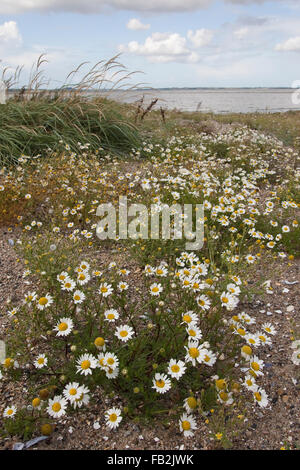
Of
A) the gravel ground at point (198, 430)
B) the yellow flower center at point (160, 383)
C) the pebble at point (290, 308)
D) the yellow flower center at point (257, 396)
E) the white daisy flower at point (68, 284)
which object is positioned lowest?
the gravel ground at point (198, 430)

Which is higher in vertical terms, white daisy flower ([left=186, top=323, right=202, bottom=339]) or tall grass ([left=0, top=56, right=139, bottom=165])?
tall grass ([left=0, top=56, right=139, bottom=165])

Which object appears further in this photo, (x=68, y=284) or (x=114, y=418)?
(x=68, y=284)

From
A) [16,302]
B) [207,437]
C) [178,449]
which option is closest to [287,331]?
[207,437]

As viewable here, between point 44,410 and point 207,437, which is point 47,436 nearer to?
point 44,410

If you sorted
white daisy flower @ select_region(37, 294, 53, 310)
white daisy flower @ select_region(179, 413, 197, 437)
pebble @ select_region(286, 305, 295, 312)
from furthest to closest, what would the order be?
pebble @ select_region(286, 305, 295, 312)
white daisy flower @ select_region(37, 294, 53, 310)
white daisy flower @ select_region(179, 413, 197, 437)

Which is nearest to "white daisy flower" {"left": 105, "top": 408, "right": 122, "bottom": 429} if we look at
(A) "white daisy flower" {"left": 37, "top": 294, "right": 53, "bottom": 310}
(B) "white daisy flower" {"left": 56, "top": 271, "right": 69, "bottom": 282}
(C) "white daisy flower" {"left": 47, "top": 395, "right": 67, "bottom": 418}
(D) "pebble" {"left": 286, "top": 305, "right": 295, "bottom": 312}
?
(C) "white daisy flower" {"left": 47, "top": 395, "right": 67, "bottom": 418}

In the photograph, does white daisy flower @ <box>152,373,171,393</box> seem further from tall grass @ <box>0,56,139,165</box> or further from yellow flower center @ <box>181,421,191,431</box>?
tall grass @ <box>0,56,139,165</box>

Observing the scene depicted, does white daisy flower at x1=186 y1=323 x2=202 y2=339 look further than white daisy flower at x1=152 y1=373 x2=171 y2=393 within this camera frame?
Yes

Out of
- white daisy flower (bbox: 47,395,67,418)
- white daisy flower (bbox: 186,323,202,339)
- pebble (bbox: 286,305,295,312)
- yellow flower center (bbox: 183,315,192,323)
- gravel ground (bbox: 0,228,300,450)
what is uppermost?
yellow flower center (bbox: 183,315,192,323)

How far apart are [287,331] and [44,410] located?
1836 mm

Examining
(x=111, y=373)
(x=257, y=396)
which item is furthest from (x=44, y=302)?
(x=257, y=396)

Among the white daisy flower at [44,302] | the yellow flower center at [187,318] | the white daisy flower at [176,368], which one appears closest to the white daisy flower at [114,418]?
the white daisy flower at [176,368]

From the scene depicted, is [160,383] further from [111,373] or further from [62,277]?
[62,277]

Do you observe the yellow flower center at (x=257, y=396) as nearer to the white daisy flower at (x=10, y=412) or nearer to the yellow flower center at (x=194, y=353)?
the yellow flower center at (x=194, y=353)
